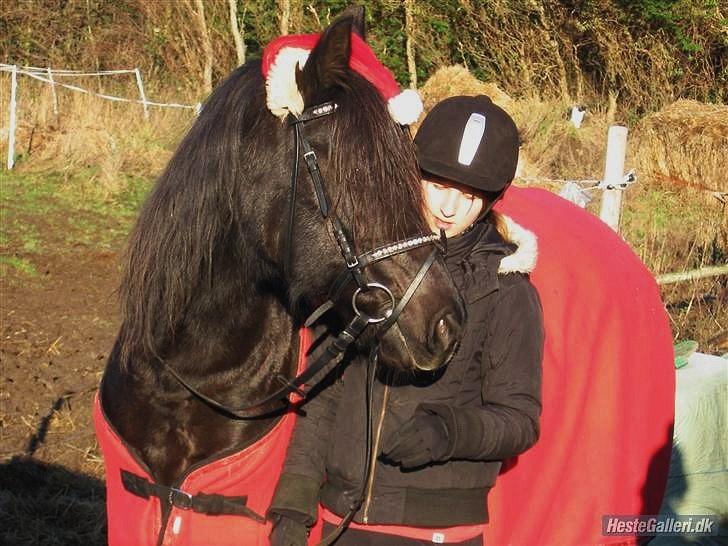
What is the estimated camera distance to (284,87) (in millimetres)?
2045

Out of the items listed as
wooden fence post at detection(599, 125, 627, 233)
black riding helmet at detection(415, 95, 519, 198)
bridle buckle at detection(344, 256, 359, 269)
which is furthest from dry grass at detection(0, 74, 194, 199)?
bridle buckle at detection(344, 256, 359, 269)

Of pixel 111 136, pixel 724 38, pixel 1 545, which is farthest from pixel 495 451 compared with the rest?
pixel 111 136

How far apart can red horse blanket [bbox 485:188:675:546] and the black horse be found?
694 mm

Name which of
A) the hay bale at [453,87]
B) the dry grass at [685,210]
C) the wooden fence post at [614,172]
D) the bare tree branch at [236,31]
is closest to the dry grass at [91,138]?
the bare tree branch at [236,31]

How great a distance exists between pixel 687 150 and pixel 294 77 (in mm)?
3775

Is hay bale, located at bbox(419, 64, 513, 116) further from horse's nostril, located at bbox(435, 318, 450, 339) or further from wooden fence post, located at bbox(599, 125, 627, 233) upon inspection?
horse's nostril, located at bbox(435, 318, 450, 339)

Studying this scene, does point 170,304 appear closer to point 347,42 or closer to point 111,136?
point 347,42

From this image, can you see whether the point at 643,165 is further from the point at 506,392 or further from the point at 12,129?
the point at 12,129

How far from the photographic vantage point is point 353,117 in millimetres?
2018

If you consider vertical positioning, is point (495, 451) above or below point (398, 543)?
above

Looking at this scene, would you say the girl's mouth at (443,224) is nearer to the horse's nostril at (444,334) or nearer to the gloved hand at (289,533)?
the horse's nostril at (444,334)

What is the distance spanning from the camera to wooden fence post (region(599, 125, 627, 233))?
4434mm

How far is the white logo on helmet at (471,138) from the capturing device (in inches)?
82.0

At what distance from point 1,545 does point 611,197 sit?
10.5ft
